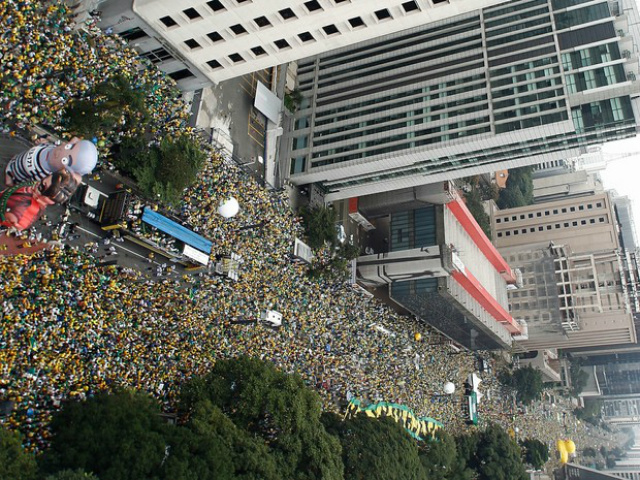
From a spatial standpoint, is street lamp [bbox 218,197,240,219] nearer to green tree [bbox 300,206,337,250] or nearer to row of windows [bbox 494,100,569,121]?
green tree [bbox 300,206,337,250]

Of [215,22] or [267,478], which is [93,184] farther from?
[267,478]

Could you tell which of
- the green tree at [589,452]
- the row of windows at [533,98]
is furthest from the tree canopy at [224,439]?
the green tree at [589,452]

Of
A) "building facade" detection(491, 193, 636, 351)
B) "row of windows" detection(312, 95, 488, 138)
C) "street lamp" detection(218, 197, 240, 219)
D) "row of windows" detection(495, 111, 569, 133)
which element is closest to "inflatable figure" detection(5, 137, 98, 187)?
"street lamp" detection(218, 197, 240, 219)

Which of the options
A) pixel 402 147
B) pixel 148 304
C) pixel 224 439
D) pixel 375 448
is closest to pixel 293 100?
pixel 402 147

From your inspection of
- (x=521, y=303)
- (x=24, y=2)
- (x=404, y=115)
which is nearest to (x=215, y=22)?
(x=24, y=2)

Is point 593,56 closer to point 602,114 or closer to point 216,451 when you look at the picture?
point 602,114

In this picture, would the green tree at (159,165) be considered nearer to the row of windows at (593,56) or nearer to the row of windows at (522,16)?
the row of windows at (522,16)
